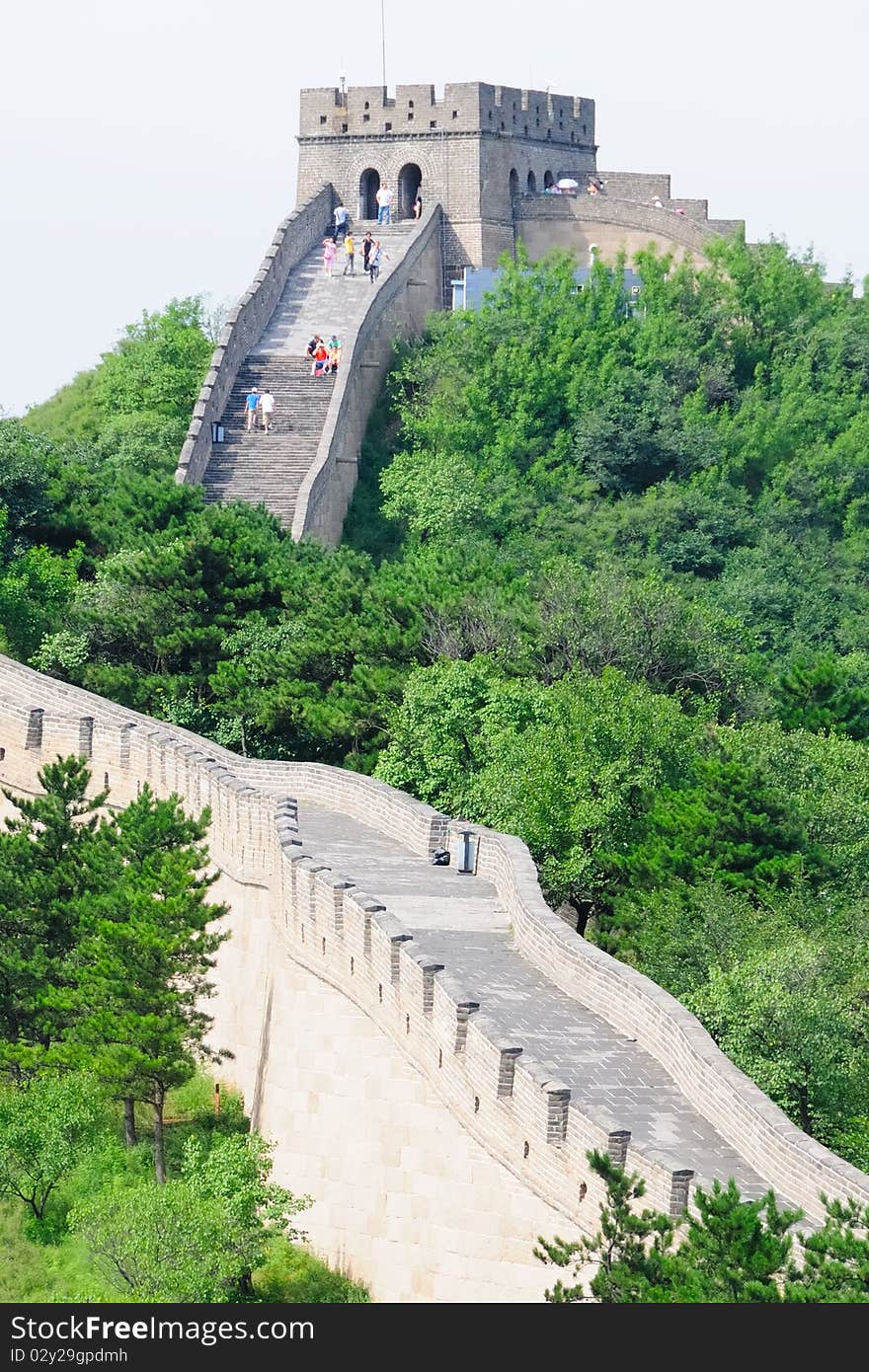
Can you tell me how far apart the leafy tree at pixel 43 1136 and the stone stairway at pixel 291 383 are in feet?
61.1

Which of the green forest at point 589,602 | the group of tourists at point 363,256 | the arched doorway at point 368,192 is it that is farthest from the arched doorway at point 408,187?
the green forest at point 589,602

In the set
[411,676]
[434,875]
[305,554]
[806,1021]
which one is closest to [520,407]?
[305,554]

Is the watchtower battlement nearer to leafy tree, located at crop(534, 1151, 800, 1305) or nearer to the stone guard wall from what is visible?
the stone guard wall

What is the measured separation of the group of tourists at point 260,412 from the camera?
50.3 meters

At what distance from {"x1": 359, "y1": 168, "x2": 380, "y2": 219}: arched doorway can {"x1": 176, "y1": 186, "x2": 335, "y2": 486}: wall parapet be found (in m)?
0.59

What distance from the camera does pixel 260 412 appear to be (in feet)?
166

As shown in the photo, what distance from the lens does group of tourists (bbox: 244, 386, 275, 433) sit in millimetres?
50344

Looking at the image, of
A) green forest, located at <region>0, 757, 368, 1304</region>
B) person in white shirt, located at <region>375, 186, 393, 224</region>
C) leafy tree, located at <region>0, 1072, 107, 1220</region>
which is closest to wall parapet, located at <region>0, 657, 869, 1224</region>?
green forest, located at <region>0, 757, 368, 1304</region>

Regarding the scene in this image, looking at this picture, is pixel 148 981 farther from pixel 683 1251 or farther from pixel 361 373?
pixel 361 373

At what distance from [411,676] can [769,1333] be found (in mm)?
19922

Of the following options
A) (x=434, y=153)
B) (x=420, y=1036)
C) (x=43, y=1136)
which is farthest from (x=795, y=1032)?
(x=434, y=153)

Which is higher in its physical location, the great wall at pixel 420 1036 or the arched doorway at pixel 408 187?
the arched doorway at pixel 408 187

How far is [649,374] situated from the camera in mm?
54938

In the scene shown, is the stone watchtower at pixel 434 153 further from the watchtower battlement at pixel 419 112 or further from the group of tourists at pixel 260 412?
the group of tourists at pixel 260 412
